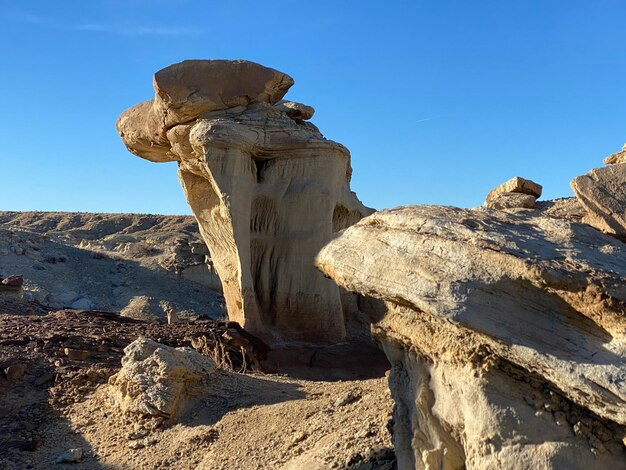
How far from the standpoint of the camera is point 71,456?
637 cm

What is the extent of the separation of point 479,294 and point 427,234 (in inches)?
18.1

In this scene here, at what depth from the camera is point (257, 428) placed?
237 inches

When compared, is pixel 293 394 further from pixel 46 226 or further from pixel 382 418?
pixel 46 226

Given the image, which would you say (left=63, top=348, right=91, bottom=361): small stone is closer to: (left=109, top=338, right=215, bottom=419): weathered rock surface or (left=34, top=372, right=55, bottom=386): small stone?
(left=34, top=372, right=55, bottom=386): small stone

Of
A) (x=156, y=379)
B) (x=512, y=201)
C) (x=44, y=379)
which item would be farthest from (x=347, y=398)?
(x=44, y=379)

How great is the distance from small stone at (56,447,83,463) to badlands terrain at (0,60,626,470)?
0.06ft

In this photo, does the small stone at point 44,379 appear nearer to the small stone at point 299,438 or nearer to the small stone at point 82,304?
the small stone at point 299,438

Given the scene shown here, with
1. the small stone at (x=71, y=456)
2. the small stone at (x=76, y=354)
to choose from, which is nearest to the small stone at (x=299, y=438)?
the small stone at (x=71, y=456)

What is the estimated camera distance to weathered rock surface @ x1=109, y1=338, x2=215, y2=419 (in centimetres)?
654

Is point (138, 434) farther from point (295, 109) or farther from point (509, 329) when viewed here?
point (295, 109)

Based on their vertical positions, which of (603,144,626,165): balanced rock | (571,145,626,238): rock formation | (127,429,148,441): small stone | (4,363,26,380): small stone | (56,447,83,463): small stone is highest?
(603,144,626,165): balanced rock

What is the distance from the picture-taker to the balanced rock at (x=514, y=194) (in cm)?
499

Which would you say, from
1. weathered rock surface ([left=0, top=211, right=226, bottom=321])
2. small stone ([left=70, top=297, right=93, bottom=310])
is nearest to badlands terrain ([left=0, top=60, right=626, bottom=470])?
small stone ([left=70, top=297, right=93, bottom=310])

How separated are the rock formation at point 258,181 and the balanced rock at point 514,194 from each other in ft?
20.9
